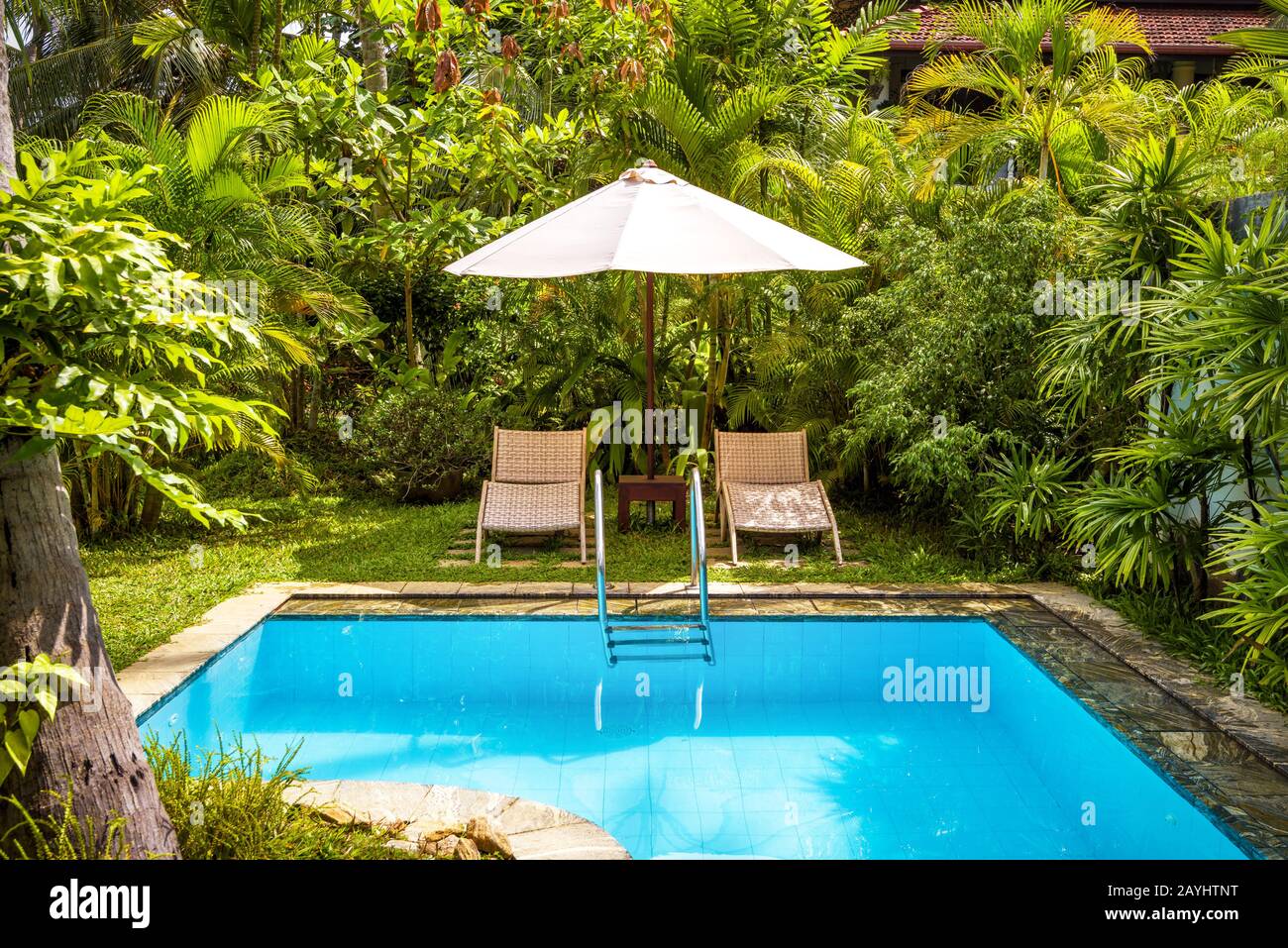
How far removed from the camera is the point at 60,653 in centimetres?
305

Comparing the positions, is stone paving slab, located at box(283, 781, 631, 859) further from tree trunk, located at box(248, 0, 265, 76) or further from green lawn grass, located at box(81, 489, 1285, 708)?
tree trunk, located at box(248, 0, 265, 76)

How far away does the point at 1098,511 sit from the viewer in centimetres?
630

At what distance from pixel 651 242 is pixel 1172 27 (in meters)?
14.2

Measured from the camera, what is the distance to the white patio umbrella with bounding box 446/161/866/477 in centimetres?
723

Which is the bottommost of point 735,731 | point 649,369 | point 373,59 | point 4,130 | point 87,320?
point 735,731

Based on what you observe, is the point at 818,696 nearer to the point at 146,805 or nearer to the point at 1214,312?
the point at 1214,312

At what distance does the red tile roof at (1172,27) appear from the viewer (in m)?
16.9

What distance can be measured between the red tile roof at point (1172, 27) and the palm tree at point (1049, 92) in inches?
266

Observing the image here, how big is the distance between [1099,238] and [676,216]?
8.68 ft

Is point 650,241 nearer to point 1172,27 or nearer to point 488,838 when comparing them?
point 488,838

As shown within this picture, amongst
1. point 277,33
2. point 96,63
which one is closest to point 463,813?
point 277,33

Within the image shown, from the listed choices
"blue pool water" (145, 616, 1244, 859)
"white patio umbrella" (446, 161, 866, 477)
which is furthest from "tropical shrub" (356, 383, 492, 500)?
"blue pool water" (145, 616, 1244, 859)
